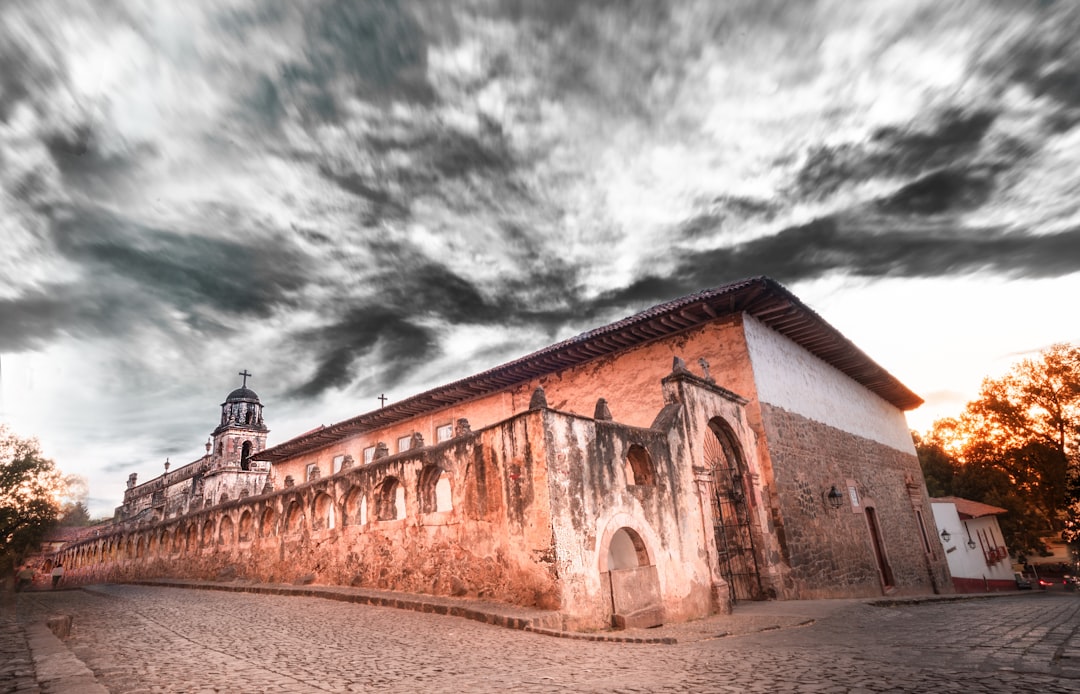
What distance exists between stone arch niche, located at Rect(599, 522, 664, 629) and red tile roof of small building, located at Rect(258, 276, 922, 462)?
19.1ft

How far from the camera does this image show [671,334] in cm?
1322

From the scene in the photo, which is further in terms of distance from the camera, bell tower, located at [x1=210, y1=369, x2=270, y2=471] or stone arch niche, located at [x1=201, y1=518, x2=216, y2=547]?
bell tower, located at [x1=210, y1=369, x2=270, y2=471]

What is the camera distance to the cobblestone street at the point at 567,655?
406cm

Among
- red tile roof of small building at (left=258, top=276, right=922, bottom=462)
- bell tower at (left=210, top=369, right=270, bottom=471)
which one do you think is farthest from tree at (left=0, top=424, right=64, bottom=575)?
red tile roof of small building at (left=258, top=276, right=922, bottom=462)

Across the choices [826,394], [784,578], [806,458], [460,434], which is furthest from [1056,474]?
[460,434]

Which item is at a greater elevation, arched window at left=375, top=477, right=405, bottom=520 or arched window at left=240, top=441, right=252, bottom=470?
arched window at left=240, top=441, right=252, bottom=470

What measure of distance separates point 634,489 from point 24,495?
38.8 meters

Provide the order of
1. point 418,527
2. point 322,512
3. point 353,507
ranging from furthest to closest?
point 322,512 → point 353,507 → point 418,527

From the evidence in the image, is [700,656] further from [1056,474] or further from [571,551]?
[1056,474]

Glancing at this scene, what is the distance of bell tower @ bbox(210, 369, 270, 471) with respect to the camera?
38375 millimetres

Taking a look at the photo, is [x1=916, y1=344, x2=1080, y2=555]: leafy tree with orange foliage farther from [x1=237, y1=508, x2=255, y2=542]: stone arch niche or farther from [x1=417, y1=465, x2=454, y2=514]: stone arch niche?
[x1=237, y1=508, x2=255, y2=542]: stone arch niche

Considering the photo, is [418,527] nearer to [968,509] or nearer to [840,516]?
[840,516]

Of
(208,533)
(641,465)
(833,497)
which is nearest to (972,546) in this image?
(833,497)

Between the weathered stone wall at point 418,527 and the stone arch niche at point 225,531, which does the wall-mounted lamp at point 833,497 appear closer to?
the weathered stone wall at point 418,527
